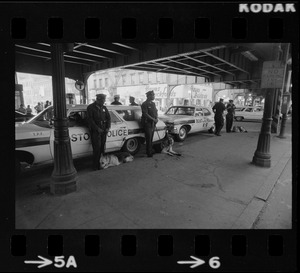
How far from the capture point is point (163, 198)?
359cm

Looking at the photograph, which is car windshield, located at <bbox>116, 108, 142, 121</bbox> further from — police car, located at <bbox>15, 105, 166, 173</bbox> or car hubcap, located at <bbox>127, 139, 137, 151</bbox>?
car hubcap, located at <bbox>127, 139, 137, 151</bbox>

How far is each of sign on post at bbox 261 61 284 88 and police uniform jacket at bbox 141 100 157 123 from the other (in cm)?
300

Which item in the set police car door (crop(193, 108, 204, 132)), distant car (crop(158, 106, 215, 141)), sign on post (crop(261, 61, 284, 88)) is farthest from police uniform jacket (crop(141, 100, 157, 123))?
police car door (crop(193, 108, 204, 132))

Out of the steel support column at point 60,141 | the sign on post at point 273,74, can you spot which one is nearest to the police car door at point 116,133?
the steel support column at point 60,141

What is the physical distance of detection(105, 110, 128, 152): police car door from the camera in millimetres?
5590

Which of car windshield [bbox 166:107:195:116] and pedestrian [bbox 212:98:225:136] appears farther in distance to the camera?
pedestrian [bbox 212:98:225:136]

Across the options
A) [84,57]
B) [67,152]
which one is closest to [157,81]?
[84,57]

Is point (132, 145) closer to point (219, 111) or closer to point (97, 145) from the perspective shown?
point (97, 145)

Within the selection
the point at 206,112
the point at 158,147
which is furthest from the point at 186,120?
the point at 158,147

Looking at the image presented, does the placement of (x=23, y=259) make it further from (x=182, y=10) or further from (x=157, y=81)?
(x=157, y=81)

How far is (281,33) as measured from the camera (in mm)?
2328

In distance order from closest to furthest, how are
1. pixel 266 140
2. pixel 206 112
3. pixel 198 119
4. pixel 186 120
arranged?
pixel 266 140
pixel 186 120
pixel 198 119
pixel 206 112

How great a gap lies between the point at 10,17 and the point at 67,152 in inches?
87.0

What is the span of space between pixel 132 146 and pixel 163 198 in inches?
120
